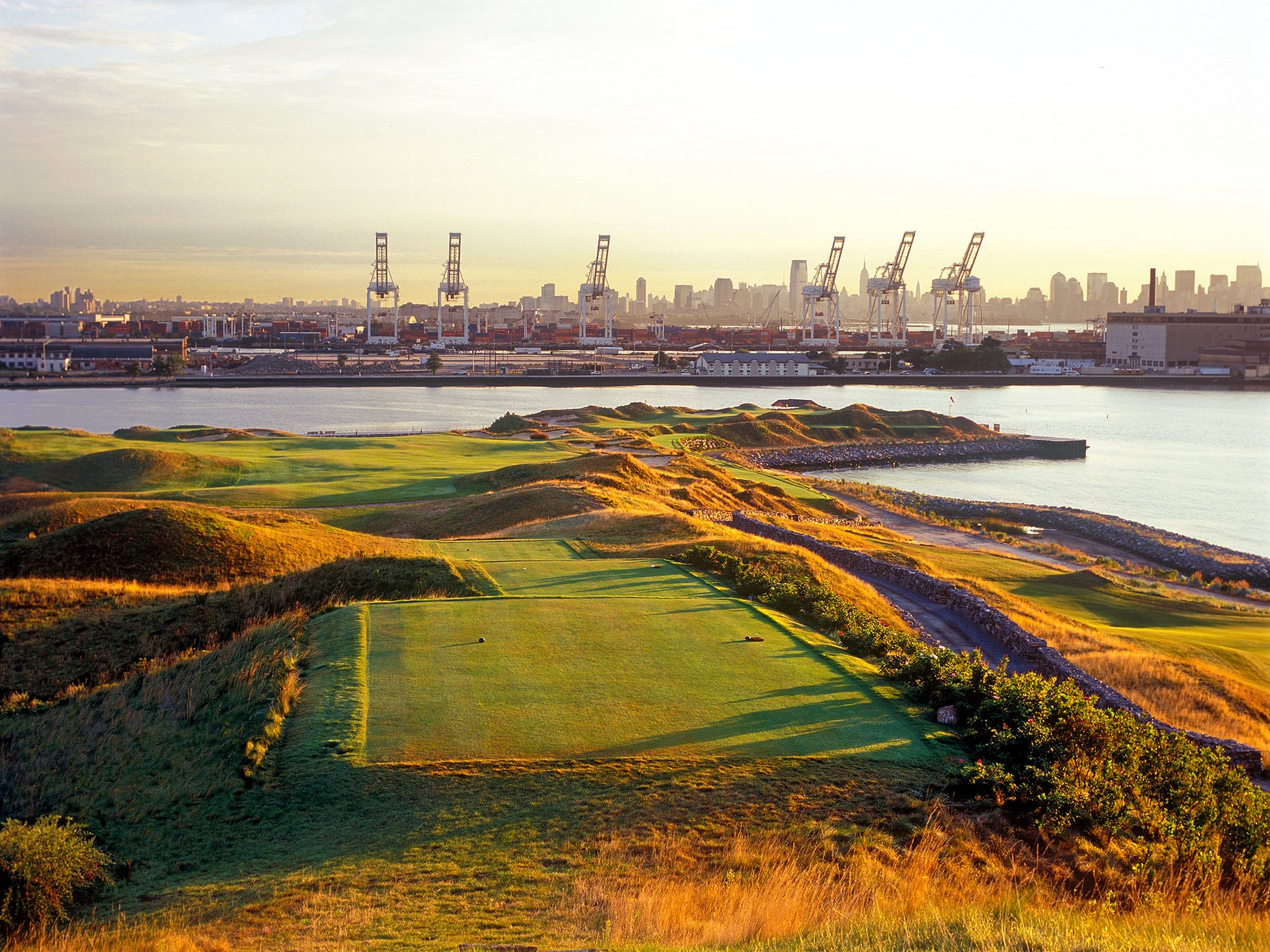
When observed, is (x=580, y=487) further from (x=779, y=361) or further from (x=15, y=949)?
(x=779, y=361)

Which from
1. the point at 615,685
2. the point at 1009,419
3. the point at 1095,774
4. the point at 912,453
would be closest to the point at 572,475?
the point at 615,685

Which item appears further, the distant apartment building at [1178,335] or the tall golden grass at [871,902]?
the distant apartment building at [1178,335]

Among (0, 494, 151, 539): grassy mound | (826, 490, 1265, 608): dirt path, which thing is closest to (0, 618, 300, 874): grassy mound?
(0, 494, 151, 539): grassy mound

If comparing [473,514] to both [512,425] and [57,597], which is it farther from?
[512,425]

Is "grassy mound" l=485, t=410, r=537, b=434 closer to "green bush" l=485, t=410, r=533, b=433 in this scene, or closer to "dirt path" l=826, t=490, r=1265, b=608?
"green bush" l=485, t=410, r=533, b=433

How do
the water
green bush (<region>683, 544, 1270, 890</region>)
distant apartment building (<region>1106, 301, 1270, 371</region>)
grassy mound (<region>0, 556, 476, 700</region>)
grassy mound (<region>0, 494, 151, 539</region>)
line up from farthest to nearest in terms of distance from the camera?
distant apartment building (<region>1106, 301, 1270, 371</region>) < the water < grassy mound (<region>0, 494, 151, 539</region>) < grassy mound (<region>0, 556, 476, 700</region>) < green bush (<region>683, 544, 1270, 890</region>)

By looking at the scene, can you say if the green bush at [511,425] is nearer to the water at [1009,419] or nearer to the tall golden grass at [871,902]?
the water at [1009,419]

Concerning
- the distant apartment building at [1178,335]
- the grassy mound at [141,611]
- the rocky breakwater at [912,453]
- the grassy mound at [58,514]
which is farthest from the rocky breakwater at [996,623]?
the distant apartment building at [1178,335]

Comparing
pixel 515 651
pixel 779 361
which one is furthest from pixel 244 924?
pixel 779 361
